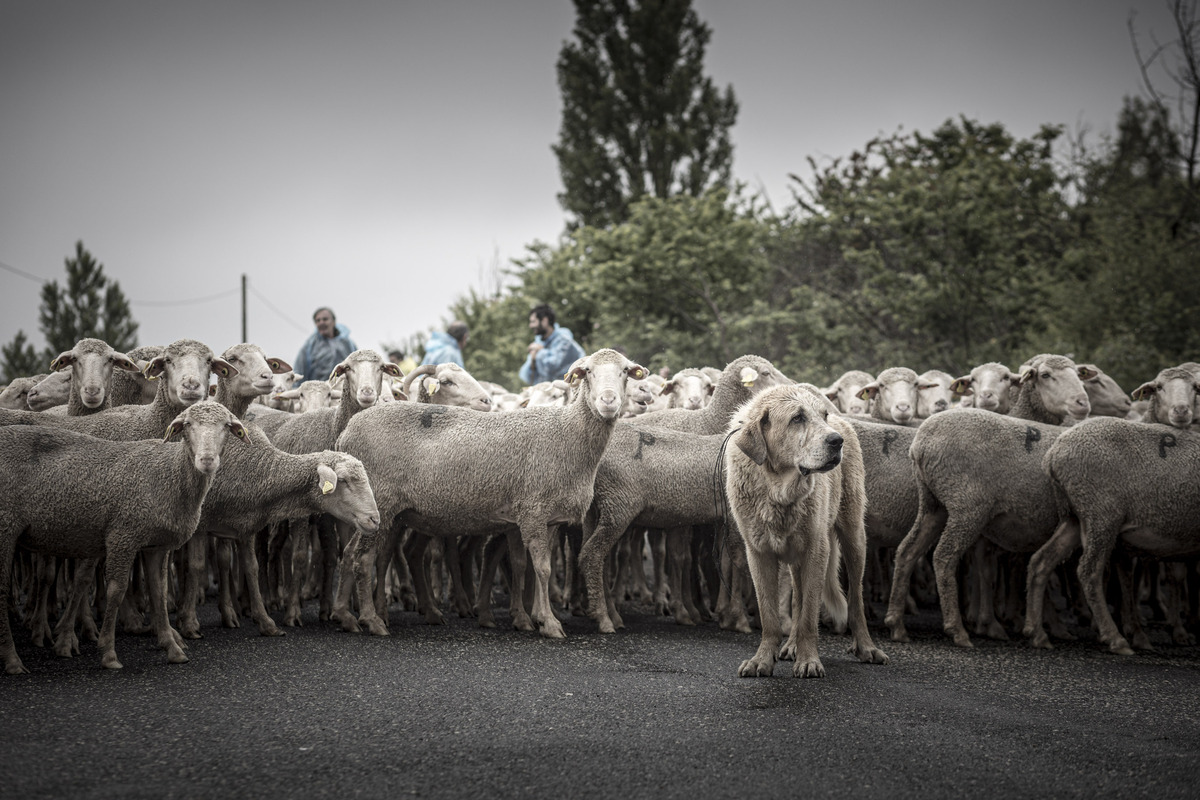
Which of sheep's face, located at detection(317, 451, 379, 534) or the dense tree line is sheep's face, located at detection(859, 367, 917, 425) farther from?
the dense tree line

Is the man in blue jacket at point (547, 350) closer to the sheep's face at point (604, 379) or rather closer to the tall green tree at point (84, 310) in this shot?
the sheep's face at point (604, 379)

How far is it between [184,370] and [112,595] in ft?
7.21

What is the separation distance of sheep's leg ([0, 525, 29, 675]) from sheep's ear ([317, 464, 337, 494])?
6.45 ft

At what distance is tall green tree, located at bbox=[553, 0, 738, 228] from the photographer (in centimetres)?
3894

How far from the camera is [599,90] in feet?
132

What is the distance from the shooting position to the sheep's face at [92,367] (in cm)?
884

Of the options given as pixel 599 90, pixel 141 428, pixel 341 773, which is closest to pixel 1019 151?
pixel 599 90

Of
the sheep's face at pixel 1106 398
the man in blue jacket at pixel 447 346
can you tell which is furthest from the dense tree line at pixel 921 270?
the man in blue jacket at pixel 447 346

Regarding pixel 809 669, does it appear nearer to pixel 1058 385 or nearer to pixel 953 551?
pixel 953 551

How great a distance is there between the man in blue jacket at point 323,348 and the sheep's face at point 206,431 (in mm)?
7160

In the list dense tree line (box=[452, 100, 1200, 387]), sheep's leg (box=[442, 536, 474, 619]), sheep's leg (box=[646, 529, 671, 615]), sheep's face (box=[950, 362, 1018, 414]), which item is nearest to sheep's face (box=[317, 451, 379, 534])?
sheep's leg (box=[442, 536, 474, 619])

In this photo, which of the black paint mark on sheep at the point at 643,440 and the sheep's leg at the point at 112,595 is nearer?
the sheep's leg at the point at 112,595

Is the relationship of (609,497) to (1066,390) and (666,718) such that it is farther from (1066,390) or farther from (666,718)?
(1066,390)

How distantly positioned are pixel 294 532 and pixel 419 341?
3393 centimetres
